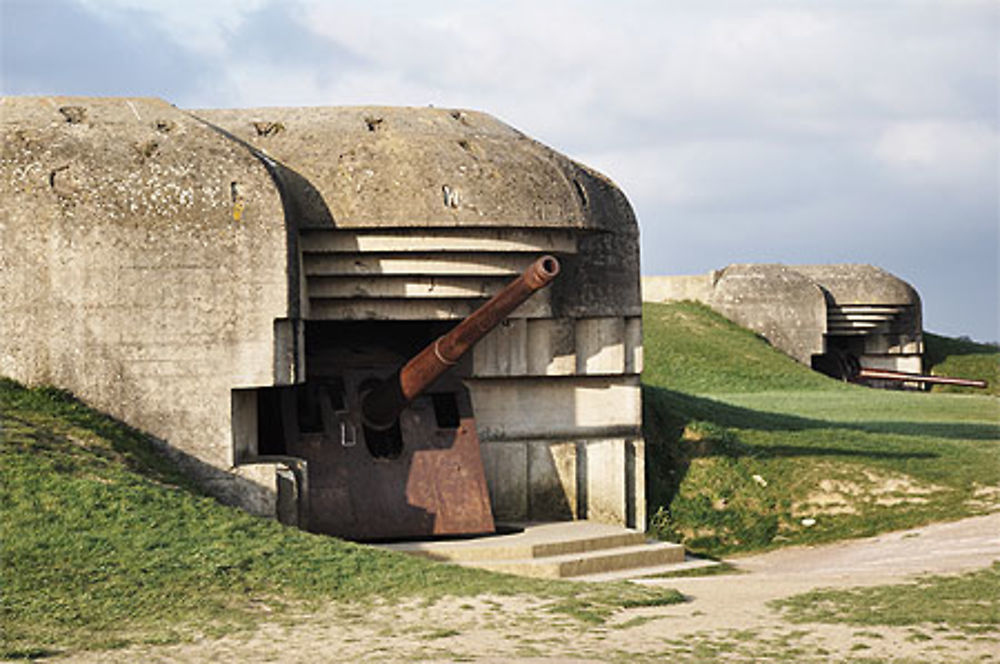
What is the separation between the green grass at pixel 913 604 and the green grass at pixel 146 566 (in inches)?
36.1

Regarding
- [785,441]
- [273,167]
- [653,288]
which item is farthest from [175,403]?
[653,288]

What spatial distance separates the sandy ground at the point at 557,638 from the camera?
7227mm

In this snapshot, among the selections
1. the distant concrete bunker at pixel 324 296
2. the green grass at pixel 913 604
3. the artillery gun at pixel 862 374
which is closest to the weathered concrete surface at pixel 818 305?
the artillery gun at pixel 862 374

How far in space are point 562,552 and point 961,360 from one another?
26.2 metres

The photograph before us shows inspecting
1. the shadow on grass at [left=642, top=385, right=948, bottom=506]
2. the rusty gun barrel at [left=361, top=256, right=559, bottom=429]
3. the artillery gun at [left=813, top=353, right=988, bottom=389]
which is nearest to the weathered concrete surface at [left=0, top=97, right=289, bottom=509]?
the rusty gun barrel at [left=361, top=256, right=559, bottom=429]

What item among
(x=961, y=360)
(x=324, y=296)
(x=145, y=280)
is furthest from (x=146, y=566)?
(x=961, y=360)

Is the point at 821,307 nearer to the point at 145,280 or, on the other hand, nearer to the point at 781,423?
the point at 781,423

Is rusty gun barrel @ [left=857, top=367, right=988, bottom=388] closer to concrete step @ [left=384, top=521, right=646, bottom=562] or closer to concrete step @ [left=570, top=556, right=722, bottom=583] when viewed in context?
concrete step @ [left=384, top=521, right=646, bottom=562]

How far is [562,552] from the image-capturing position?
1206 centimetres

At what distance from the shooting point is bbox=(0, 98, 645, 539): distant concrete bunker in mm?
11086

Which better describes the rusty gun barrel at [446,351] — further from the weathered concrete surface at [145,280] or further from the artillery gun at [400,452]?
the weathered concrete surface at [145,280]

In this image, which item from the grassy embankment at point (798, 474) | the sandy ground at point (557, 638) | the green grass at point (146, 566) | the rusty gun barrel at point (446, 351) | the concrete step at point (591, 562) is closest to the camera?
the sandy ground at point (557, 638)

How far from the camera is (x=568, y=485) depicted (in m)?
13.9

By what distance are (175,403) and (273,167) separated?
1.97 metres
